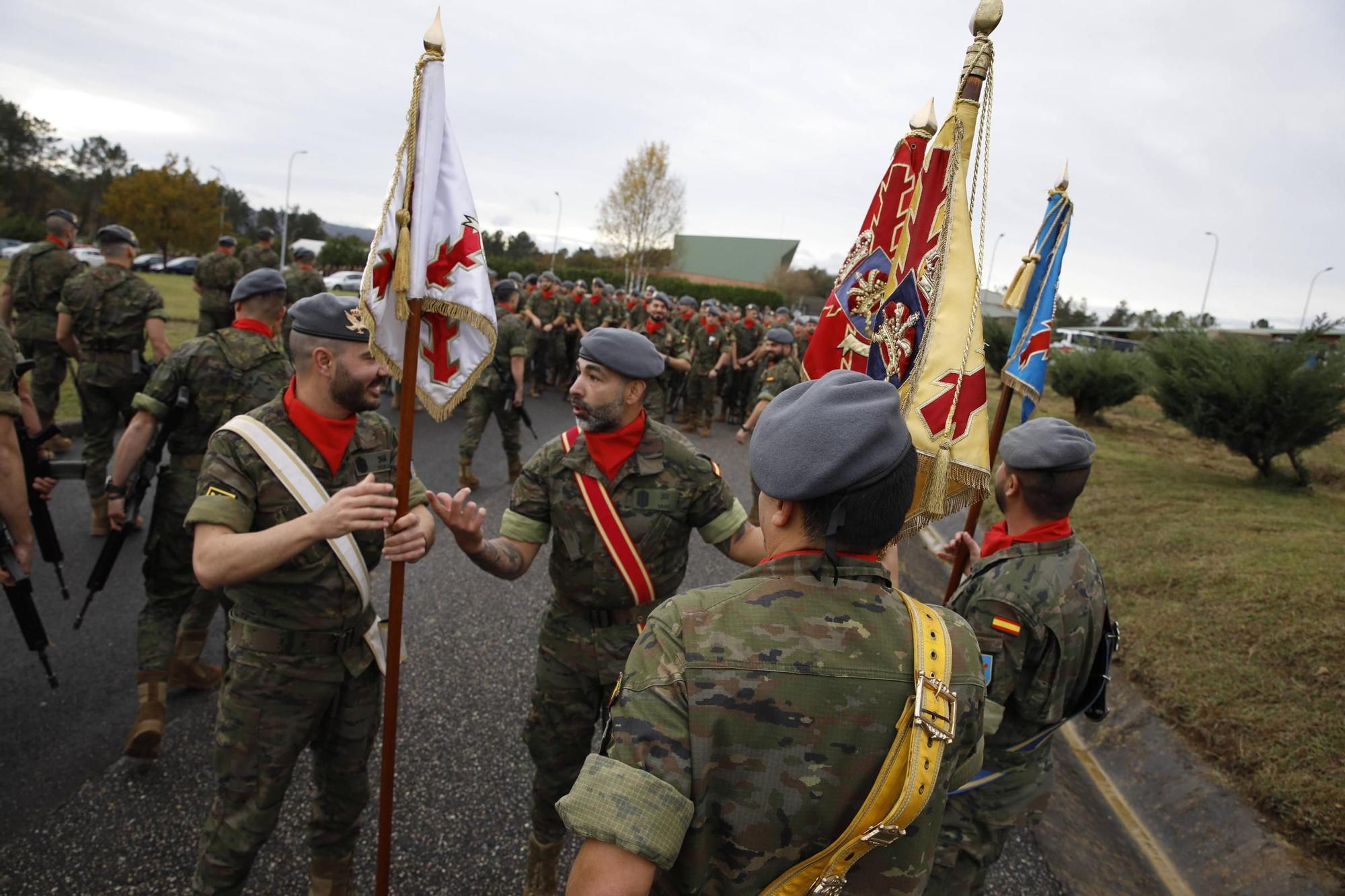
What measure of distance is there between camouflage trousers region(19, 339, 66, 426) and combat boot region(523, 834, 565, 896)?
691 centimetres

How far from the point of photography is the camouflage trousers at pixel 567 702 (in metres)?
2.91

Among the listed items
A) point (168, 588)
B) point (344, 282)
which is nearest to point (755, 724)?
point (168, 588)

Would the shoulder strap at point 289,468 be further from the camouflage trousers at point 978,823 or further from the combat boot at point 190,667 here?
the camouflage trousers at point 978,823

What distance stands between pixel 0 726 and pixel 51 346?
4.93m

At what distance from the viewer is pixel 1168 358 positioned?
11.8 meters

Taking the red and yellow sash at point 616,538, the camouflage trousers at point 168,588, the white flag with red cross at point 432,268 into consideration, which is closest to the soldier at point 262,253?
the camouflage trousers at point 168,588

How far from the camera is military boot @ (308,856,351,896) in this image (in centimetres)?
276

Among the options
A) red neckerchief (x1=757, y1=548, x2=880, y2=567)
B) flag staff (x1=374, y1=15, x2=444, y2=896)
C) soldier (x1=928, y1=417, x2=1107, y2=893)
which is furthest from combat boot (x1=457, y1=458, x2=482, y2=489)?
red neckerchief (x1=757, y1=548, x2=880, y2=567)

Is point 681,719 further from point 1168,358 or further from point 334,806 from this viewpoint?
point 1168,358

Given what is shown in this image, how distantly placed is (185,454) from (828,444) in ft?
13.8

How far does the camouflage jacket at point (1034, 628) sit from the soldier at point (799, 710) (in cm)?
121

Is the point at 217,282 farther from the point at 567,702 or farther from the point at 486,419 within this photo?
the point at 567,702

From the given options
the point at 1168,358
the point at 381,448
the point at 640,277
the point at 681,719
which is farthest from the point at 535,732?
the point at 640,277

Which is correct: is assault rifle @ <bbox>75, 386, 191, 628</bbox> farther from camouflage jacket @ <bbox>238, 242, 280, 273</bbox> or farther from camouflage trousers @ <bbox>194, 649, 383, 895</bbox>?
camouflage jacket @ <bbox>238, 242, 280, 273</bbox>
